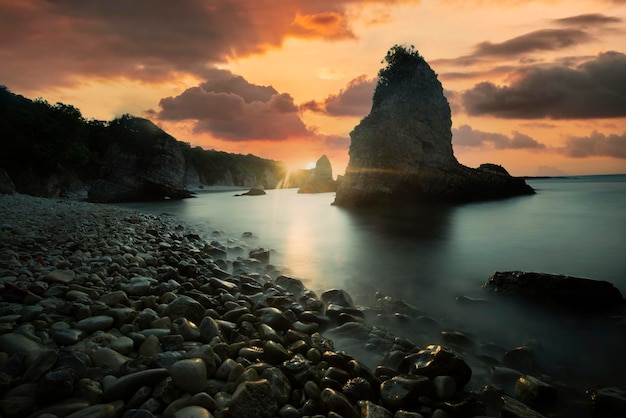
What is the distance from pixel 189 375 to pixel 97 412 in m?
0.68

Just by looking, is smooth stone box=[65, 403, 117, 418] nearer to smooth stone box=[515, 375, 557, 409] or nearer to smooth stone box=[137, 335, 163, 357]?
smooth stone box=[137, 335, 163, 357]

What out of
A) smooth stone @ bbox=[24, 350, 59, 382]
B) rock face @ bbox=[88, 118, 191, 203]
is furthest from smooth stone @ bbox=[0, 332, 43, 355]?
rock face @ bbox=[88, 118, 191, 203]

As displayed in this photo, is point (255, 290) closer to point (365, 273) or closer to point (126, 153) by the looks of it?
point (365, 273)

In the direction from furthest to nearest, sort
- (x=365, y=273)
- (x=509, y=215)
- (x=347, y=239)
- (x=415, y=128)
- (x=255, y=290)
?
(x=415, y=128) < (x=509, y=215) < (x=347, y=239) < (x=365, y=273) < (x=255, y=290)

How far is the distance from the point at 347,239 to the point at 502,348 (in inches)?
418

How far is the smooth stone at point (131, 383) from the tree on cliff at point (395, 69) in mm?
34345

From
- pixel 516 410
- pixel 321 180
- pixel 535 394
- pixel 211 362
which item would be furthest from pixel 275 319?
pixel 321 180

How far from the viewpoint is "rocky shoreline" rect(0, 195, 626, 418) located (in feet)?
8.14

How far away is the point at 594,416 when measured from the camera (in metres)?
3.20

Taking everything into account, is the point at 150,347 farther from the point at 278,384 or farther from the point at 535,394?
the point at 535,394

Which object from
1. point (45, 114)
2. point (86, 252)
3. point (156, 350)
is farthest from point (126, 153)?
point (156, 350)

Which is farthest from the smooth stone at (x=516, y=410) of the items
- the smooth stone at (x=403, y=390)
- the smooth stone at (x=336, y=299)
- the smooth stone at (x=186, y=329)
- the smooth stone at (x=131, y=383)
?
the smooth stone at (x=186, y=329)

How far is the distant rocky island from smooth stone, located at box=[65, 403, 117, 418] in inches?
1091

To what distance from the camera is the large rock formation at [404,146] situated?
100 feet
